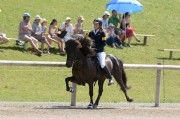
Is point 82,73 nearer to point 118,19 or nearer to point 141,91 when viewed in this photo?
point 141,91

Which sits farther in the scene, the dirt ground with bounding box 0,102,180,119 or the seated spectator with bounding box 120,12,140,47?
the seated spectator with bounding box 120,12,140,47

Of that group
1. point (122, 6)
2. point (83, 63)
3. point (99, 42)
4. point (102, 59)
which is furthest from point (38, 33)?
point (83, 63)

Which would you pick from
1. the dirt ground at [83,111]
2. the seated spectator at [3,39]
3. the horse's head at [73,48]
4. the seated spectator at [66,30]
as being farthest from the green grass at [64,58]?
the horse's head at [73,48]

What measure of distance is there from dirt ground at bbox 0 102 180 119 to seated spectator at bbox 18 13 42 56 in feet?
24.0

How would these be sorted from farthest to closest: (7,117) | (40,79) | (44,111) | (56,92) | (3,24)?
(3,24), (40,79), (56,92), (44,111), (7,117)

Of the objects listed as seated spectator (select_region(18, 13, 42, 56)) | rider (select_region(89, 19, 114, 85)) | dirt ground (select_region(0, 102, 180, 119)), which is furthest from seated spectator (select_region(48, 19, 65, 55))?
rider (select_region(89, 19, 114, 85))

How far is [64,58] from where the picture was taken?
2344 centimetres

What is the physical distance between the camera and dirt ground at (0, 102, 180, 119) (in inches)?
539

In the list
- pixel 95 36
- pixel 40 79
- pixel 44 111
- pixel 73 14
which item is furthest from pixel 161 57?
pixel 44 111

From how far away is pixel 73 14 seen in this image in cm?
2958

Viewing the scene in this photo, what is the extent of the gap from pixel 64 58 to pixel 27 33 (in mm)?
1673

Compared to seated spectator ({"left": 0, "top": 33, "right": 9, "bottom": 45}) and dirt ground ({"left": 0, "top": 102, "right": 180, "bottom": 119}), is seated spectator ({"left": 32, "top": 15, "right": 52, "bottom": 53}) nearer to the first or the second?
seated spectator ({"left": 0, "top": 33, "right": 9, "bottom": 45})

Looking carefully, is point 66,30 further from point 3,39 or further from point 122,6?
point 122,6

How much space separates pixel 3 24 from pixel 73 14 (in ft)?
14.1
